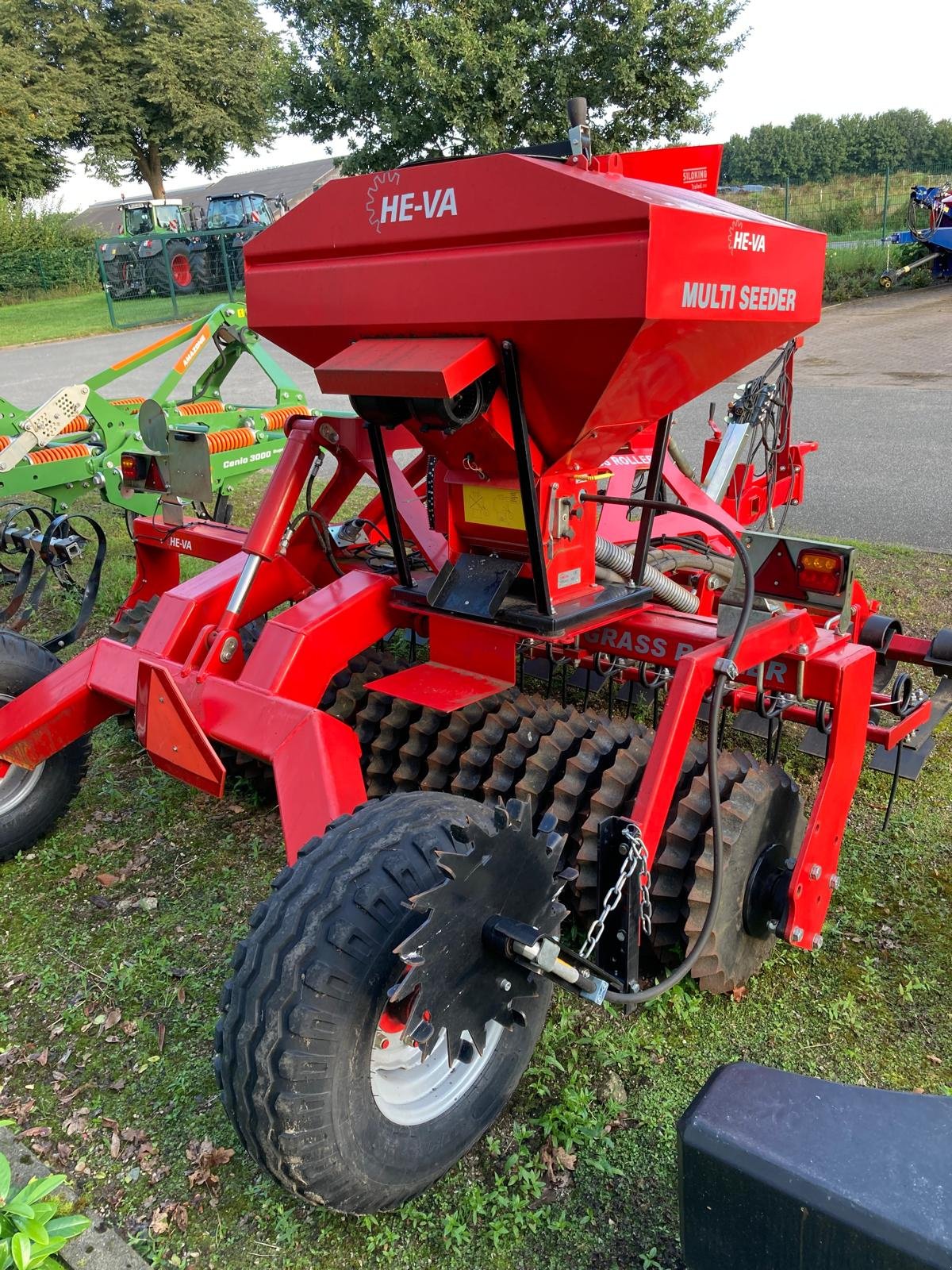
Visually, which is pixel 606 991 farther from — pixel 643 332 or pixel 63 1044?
pixel 63 1044

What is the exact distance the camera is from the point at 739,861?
242cm

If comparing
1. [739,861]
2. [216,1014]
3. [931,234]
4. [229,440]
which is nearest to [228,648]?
[216,1014]

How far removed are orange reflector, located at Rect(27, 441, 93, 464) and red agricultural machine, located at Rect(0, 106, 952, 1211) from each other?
2.94 m

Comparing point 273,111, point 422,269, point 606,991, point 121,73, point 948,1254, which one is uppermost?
point 121,73

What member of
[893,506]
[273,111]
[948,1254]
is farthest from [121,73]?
[948,1254]

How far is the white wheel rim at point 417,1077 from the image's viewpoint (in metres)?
1.94

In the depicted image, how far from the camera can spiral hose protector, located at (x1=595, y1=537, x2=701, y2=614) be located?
277 centimetres

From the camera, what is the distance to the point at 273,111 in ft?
73.3

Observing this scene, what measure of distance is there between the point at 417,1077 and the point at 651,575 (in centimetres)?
156

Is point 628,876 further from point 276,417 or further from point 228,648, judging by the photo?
point 276,417

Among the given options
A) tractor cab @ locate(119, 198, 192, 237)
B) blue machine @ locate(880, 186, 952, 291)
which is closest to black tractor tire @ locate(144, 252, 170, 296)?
tractor cab @ locate(119, 198, 192, 237)

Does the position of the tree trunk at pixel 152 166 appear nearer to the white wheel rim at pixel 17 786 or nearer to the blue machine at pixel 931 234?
the blue machine at pixel 931 234

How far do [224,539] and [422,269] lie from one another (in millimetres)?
1606

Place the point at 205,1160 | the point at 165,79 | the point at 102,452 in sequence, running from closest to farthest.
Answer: the point at 205,1160 < the point at 102,452 < the point at 165,79
